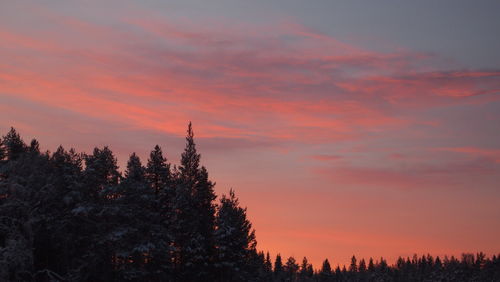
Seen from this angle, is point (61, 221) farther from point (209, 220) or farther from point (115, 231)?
point (209, 220)

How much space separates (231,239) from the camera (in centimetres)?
7525

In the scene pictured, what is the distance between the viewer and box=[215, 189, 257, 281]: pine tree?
233 feet

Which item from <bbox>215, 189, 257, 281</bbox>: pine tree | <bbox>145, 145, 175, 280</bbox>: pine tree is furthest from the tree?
<bbox>215, 189, 257, 281</bbox>: pine tree

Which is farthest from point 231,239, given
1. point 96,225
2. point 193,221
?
point 96,225

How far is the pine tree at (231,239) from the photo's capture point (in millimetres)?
70875

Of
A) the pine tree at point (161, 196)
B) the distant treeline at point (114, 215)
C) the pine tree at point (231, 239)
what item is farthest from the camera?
the pine tree at point (231, 239)

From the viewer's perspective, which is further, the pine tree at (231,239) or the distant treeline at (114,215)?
the pine tree at (231,239)

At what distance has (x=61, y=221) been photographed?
5562cm

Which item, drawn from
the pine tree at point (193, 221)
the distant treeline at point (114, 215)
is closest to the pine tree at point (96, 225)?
the distant treeline at point (114, 215)

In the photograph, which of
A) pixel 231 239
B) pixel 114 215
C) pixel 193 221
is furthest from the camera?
pixel 231 239

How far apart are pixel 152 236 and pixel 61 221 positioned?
887cm

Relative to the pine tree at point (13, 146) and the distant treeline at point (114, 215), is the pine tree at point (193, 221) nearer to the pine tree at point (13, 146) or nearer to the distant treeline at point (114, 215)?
the distant treeline at point (114, 215)

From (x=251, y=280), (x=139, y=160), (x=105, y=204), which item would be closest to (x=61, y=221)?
(x=105, y=204)

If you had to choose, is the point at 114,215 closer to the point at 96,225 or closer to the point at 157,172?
the point at 96,225
